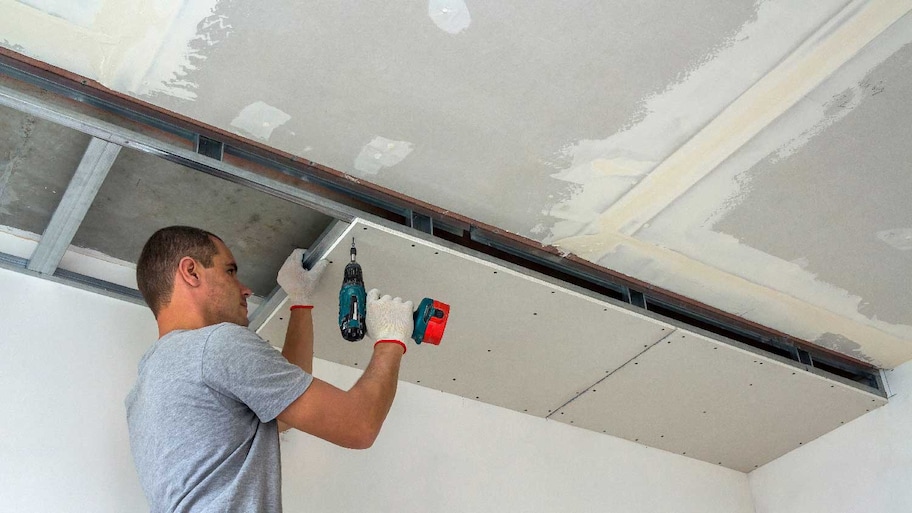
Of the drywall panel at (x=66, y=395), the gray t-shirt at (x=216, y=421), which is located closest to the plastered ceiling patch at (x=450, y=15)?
the gray t-shirt at (x=216, y=421)

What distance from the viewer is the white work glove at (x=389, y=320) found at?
206 cm

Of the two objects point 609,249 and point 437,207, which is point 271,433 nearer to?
point 437,207

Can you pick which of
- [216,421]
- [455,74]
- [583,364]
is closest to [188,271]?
[216,421]

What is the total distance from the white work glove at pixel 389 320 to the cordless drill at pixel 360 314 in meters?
0.02

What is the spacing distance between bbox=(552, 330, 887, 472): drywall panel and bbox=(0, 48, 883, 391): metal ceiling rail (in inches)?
5.8

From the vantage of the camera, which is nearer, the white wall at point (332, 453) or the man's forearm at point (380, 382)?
the man's forearm at point (380, 382)

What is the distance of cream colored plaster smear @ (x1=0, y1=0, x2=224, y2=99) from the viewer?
A: 1800mm

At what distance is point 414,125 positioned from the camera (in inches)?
84.0

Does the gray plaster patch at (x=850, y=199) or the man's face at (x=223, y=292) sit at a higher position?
the gray plaster patch at (x=850, y=199)

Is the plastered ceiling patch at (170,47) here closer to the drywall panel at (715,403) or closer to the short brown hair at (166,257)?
the short brown hair at (166,257)

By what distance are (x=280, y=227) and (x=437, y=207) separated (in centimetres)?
49

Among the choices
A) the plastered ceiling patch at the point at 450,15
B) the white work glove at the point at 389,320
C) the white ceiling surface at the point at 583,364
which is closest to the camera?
the plastered ceiling patch at the point at 450,15

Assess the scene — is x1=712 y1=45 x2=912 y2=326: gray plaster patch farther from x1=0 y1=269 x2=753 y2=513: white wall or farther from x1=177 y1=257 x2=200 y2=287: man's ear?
x1=177 y1=257 x2=200 y2=287: man's ear

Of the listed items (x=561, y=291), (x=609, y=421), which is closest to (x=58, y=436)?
(x=561, y=291)
